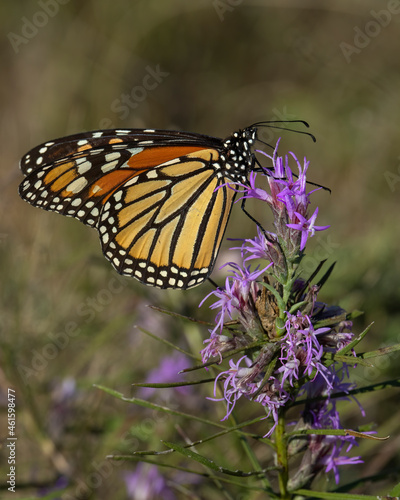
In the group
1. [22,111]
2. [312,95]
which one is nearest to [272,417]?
[312,95]

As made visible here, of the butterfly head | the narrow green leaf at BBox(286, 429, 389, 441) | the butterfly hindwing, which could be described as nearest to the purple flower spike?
the narrow green leaf at BBox(286, 429, 389, 441)

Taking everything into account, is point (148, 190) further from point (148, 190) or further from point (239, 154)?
point (239, 154)

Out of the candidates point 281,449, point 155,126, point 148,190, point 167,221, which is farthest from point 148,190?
point 155,126

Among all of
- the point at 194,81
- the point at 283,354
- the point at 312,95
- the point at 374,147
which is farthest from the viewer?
the point at 194,81

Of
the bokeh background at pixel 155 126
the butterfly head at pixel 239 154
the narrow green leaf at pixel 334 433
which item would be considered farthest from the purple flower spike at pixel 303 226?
the butterfly head at pixel 239 154

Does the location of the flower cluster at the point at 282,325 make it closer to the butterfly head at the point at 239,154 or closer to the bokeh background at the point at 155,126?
the bokeh background at the point at 155,126

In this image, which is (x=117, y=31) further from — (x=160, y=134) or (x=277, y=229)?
(x=277, y=229)

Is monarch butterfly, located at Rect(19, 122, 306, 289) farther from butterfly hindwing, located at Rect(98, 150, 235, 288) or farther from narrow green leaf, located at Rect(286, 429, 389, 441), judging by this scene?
narrow green leaf, located at Rect(286, 429, 389, 441)
